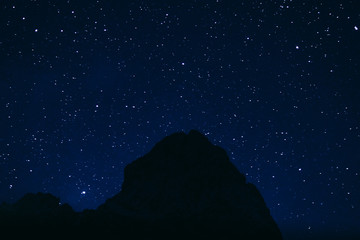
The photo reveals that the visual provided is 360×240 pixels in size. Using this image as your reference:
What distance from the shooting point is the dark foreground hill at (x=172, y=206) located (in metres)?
25.0

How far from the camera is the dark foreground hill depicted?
82.0 ft

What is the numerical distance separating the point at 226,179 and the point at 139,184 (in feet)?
33.4

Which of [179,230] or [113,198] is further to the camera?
[113,198]

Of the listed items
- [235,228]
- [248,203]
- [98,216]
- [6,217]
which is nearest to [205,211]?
[235,228]

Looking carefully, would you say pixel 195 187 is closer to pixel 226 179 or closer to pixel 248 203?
pixel 226 179

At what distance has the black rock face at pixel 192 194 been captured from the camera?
27.8 meters

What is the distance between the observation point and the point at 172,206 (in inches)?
1171

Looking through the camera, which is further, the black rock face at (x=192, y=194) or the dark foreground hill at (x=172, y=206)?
the black rock face at (x=192, y=194)

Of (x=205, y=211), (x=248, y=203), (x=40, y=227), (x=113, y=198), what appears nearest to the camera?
(x=40, y=227)

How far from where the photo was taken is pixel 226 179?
31.5 meters

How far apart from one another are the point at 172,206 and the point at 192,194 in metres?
2.62

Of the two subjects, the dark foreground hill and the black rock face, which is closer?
the dark foreground hill

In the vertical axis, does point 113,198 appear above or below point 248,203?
above

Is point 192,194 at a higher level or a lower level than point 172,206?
higher
